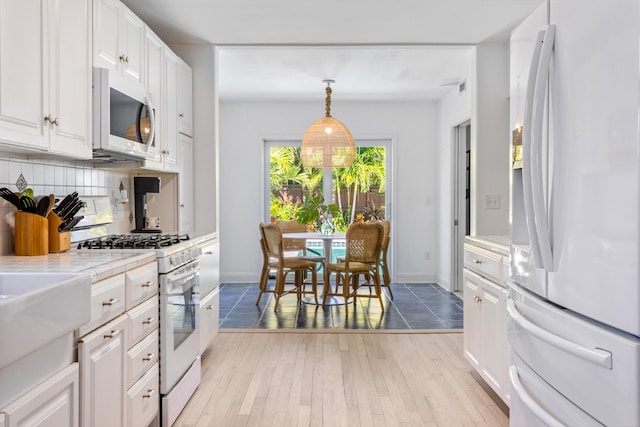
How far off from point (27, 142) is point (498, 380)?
7.81 ft

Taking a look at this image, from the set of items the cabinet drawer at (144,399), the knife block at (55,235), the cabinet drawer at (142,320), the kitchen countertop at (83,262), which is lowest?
the cabinet drawer at (144,399)

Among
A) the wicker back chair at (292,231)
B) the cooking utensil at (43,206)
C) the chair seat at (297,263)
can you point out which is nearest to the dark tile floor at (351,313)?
the chair seat at (297,263)

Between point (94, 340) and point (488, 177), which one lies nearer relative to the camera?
point (94, 340)

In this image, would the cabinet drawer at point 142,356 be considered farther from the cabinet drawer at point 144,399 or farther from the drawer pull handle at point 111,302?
the drawer pull handle at point 111,302

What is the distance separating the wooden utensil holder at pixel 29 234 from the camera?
2.18m

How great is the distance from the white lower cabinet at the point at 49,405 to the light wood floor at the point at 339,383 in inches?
40.5

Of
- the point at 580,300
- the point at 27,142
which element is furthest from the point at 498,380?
the point at 27,142

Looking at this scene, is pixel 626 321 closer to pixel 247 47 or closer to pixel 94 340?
pixel 94 340

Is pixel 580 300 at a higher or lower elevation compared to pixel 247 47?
lower

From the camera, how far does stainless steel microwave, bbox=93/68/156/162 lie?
2398 millimetres

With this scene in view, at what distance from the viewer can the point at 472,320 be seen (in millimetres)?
3004

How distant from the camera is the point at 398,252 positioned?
657 cm

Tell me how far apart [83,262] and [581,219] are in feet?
5.66

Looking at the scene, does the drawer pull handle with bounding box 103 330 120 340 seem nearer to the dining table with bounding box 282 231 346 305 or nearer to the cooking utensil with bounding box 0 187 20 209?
the cooking utensil with bounding box 0 187 20 209
